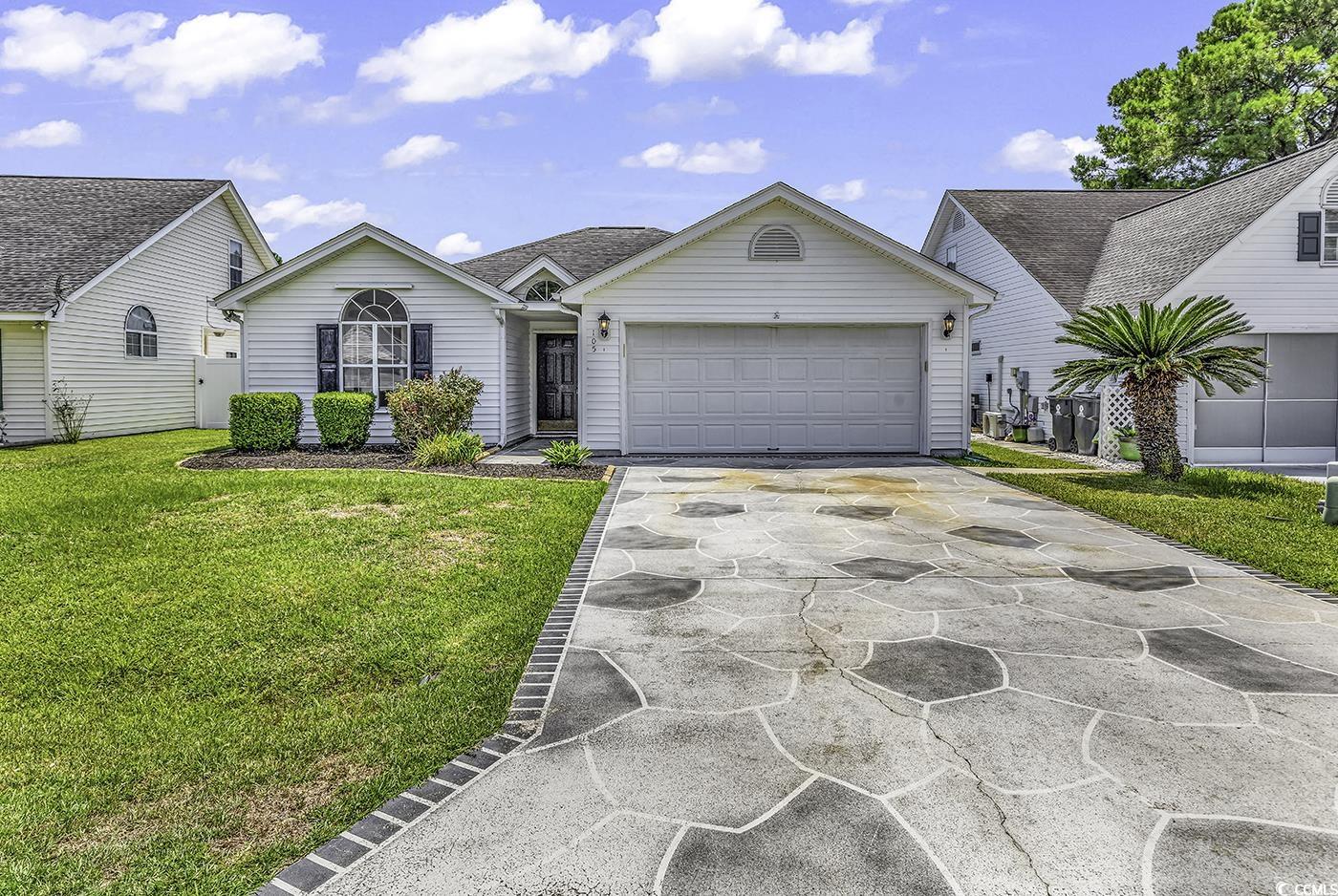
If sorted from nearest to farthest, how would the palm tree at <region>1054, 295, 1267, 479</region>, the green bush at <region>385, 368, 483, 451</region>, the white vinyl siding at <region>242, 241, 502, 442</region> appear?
the palm tree at <region>1054, 295, 1267, 479</region>, the green bush at <region>385, 368, 483, 451</region>, the white vinyl siding at <region>242, 241, 502, 442</region>

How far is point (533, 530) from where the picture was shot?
743 cm

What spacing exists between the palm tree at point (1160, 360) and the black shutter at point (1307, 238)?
406 cm

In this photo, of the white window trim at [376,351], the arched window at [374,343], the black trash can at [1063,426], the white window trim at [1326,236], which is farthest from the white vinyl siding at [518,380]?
the white window trim at [1326,236]

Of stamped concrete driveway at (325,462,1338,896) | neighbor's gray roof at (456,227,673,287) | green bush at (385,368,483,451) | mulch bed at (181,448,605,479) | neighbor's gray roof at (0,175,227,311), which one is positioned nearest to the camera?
stamped concrete driveway at (325,462,1338,896)

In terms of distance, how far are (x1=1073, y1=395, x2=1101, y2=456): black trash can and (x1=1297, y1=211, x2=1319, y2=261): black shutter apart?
154 inches

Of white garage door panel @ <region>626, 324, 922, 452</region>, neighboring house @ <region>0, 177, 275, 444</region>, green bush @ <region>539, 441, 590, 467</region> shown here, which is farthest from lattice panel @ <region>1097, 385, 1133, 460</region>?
neighboring house @ <region>0, 177, 275, 444</region>

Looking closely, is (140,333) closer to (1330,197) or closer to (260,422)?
(260,422)

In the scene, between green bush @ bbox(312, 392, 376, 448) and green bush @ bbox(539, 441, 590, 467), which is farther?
green bush @ bbox(312, 392, 376, 448)

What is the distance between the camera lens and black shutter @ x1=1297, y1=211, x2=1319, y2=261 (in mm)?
13641

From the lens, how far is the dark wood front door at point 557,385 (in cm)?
1820

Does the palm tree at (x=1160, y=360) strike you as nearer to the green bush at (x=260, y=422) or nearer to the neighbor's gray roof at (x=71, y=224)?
the green bush at (x=260, y=422)

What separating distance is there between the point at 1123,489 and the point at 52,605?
1117cm

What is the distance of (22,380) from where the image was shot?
15.7 metres

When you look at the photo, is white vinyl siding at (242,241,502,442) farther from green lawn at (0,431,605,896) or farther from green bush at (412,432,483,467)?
green lawn at (0,431,605,896)
